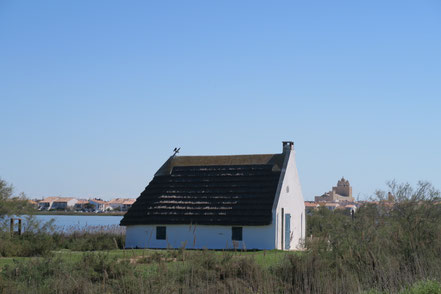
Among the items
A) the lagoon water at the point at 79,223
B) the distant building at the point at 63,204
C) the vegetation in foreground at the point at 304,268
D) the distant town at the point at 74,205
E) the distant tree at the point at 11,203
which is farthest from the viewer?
the distant building at the point at 63,204

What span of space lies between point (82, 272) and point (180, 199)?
16.9m

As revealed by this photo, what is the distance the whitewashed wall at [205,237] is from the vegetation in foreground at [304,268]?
9.67 metres

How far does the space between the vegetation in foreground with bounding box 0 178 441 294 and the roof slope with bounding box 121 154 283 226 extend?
10.4m

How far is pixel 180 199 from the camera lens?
108ft

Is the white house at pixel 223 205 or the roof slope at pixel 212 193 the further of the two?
the roof slope at pixel 212 193

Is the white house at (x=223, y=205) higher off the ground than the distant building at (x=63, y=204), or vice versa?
the distant building at (x=63, y=204)

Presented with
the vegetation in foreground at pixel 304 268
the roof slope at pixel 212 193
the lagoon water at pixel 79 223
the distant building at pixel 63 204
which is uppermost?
the distant building at pixel 63 204

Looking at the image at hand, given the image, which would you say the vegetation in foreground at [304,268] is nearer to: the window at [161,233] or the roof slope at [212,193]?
the roof slope at [212,193]

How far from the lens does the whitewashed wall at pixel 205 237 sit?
3053 centimetres

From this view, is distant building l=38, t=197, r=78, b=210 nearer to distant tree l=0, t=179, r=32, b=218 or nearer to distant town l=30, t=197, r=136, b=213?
distant town l=30, t=197, r=136, b=213

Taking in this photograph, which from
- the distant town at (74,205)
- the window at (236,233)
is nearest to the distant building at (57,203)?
the distant town at (74,205)

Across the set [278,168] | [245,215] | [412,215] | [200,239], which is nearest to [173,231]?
[200,239]

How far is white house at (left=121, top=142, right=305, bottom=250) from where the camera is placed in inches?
1214

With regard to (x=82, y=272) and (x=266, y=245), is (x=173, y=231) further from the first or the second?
(x=82, y=272)
